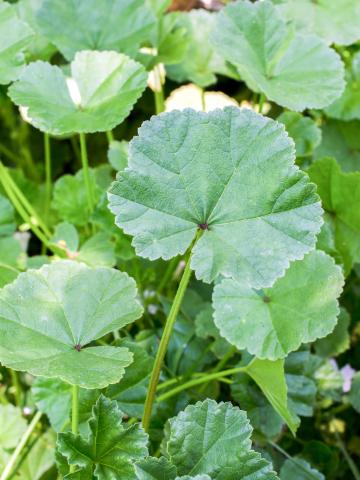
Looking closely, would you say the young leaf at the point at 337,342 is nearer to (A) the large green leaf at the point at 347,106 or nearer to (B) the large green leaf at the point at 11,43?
(A) the large green leaf at the point at 347,106

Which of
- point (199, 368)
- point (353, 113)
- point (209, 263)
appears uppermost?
point (209, 263)

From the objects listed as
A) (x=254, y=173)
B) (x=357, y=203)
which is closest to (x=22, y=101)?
(x=254, y=173)

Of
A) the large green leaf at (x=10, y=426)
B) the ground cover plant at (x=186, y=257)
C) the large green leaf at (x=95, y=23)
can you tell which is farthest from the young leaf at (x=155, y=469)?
the large green leaf at (x=95, y=23)

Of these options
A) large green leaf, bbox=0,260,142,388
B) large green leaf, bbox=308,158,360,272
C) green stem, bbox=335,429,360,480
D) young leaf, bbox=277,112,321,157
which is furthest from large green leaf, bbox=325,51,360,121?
large green leaf, bbox=0,260,142,388

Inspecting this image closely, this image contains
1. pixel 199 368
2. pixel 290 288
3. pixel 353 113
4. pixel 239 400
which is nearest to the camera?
pixel 290 288

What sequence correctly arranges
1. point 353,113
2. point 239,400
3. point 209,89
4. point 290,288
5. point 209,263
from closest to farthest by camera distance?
point 209,263 < point 290,288 < point 239,400 < point 353,113 < point 209,89

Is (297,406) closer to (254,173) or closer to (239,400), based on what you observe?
(239,400)
